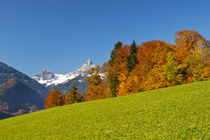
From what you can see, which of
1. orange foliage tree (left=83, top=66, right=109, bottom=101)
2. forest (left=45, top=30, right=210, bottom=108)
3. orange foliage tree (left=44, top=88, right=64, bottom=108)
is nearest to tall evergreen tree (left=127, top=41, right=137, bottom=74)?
forest (left=45, top=30, right=210, bottom=108)

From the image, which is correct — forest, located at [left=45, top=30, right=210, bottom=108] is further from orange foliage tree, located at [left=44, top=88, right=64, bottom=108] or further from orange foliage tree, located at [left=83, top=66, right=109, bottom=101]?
orange foliage tree, located at [left=44, top=88, right=64, bottom=108]

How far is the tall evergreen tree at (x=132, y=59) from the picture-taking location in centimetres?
5396

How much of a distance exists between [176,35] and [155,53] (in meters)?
13.6

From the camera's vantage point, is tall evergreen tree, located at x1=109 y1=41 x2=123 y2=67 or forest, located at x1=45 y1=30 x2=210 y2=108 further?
tall evergreen tree, located at x1=109 y1=41 x2=123 y2=67

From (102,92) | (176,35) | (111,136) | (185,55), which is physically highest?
(176,35)

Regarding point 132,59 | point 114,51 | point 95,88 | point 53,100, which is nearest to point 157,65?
point 132,59

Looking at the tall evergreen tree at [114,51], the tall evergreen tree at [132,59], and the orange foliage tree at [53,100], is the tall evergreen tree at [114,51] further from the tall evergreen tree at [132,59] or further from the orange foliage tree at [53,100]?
the orange foliage tree at [53,100]

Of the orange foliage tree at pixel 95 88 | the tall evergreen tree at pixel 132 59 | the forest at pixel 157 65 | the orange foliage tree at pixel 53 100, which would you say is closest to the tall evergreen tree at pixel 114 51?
the forest at pixel 157 65

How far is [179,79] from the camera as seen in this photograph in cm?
4341

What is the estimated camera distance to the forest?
44000 mm

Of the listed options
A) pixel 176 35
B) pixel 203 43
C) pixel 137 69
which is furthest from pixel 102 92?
pixel 203 43

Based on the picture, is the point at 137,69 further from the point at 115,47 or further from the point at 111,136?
the point at 111,136

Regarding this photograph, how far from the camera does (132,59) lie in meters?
54.8

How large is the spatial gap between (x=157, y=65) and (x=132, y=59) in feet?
33.5
